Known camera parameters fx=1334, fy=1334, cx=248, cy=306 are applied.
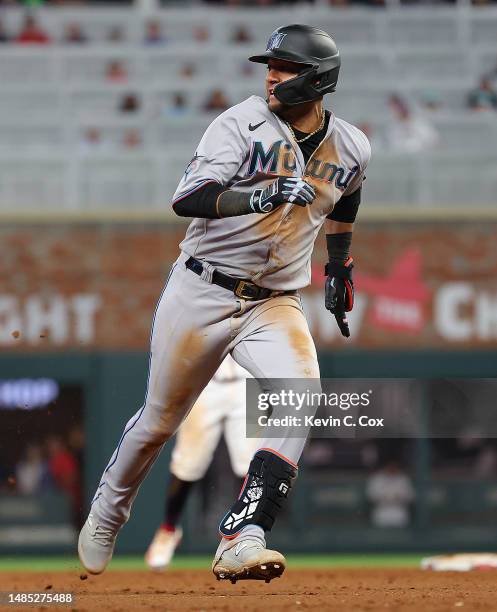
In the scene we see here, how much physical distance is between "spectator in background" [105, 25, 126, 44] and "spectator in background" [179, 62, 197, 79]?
2.87 ft

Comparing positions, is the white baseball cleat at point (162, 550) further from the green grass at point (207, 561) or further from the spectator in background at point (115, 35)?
the spectator in background at point (115, 35)

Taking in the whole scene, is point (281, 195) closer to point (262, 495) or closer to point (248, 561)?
point (262, 495)

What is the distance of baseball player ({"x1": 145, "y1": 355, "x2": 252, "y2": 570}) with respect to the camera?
30.8ft

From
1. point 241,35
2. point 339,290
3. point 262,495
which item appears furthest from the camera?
point 241,35

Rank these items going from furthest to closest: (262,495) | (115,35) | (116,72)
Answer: (115,35) → (116,72) → (262,495)

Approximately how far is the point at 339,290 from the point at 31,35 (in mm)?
9980

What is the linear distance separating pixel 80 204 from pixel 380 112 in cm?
349

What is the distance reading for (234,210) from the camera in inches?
206

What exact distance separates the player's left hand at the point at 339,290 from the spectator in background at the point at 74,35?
32.3 feet

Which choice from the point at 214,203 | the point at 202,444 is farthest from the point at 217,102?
the point at 214,203

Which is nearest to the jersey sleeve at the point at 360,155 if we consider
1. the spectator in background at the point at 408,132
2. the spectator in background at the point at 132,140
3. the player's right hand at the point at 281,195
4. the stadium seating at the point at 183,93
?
the player's right hand at the point at 281,195

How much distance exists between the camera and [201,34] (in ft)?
51.5

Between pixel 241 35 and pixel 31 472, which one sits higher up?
pixel 241 35

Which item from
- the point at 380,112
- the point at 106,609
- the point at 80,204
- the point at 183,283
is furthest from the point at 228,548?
the point at 380,112
